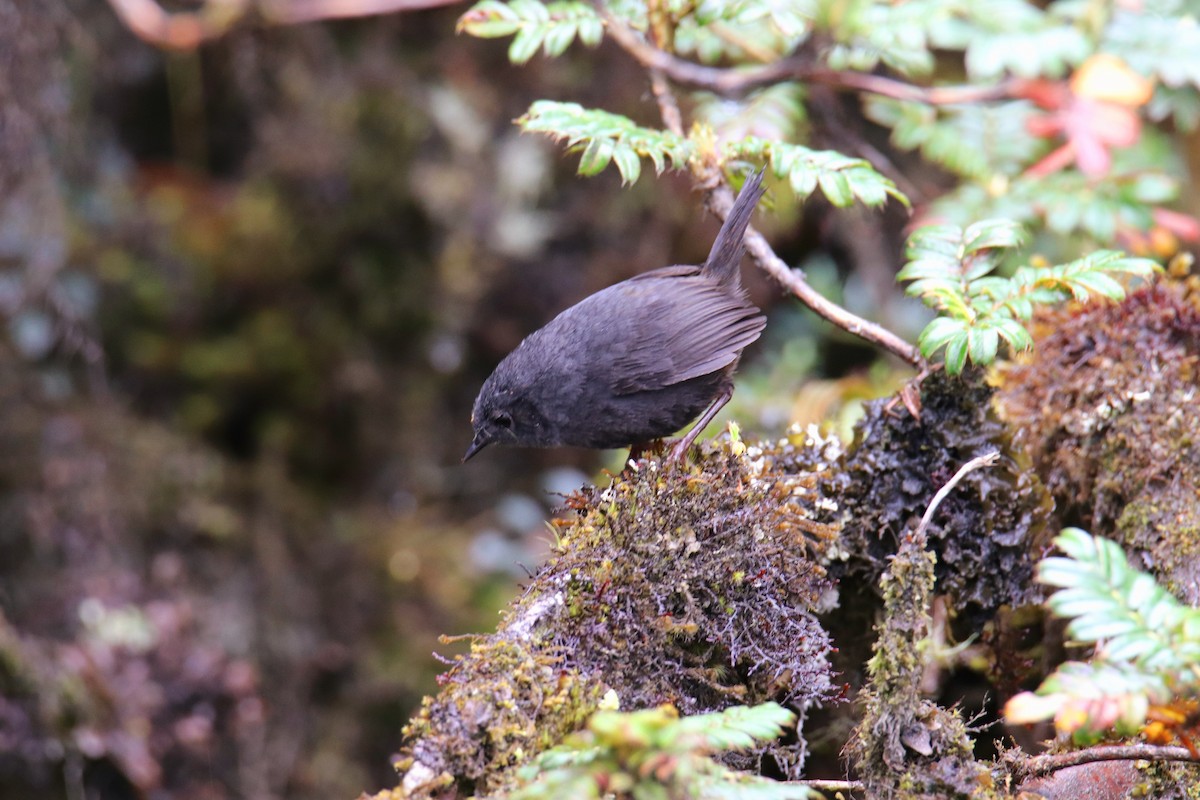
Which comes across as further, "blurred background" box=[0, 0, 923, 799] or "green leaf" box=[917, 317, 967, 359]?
"blurred background" box=[0, 0, 923, 799]

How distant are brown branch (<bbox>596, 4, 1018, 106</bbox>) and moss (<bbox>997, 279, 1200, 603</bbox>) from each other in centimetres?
122

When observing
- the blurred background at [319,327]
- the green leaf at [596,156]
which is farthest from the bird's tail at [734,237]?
the blurred background at [319,327]

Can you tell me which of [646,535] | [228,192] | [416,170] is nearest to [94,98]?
[228,192]

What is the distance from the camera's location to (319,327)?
5523 millimetres

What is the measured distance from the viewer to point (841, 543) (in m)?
2.40

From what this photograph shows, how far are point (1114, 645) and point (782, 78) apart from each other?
2677 mm

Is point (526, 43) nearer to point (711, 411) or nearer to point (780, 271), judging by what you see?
point (780, 271)

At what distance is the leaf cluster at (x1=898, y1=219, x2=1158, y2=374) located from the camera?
85.1 inches

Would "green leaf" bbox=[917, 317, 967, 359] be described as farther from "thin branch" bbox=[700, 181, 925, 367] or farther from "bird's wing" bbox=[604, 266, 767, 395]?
"bird's wing" bbox=[604, 266, 767, 395]

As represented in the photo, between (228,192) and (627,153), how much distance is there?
151 inches

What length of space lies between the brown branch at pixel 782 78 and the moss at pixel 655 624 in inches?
62.7

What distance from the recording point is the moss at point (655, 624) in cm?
177

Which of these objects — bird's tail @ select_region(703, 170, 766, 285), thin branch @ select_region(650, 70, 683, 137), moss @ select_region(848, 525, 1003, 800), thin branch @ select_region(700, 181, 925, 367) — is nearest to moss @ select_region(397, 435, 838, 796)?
moss @ select_region(848, 525, 1003, 800)

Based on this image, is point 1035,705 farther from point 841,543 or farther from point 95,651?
point 95,651
